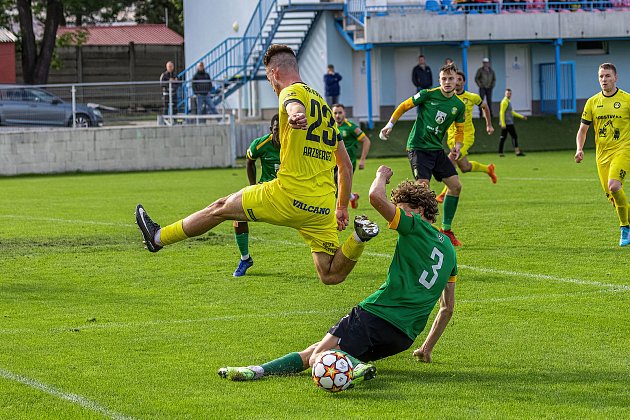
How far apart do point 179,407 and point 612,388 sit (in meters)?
2.56

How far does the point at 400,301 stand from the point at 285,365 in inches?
32.9

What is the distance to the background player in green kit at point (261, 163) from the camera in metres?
11.1

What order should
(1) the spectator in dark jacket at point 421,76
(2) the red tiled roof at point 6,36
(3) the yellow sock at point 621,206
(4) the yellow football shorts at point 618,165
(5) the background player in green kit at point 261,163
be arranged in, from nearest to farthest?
(5) the background player in green kit at point 261,163
(3) the yellow sock at point 621,206
(4) the yellow football shorts at point 618,165
(1) the spectator in dark jacket at point 421,76
(2) the red tiled roof at point 6,36

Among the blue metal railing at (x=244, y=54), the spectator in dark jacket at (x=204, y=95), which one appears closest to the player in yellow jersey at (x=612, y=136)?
the spectator in dark jacket at (x=204, y=95)

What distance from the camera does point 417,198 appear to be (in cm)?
710

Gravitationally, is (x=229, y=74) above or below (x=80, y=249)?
above

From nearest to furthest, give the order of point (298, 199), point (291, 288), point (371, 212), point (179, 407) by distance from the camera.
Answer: point (179, 407) < point (298, 199) < point (291, 288) < point (371, 212)

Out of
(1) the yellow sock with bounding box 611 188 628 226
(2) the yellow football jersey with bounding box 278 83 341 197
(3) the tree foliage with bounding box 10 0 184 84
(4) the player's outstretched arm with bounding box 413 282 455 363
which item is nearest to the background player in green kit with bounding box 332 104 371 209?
(1) the yellow sock with bounding box 611 188 628 226

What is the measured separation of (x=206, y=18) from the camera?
4866 cm

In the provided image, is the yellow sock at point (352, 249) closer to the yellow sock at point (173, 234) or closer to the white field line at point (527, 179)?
the yellow sock at point (173, 234)

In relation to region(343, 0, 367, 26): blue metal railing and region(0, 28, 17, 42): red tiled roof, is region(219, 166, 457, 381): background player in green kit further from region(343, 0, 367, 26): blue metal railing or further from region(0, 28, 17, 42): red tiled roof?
region(0, 28, 17, 42): red tiled roof

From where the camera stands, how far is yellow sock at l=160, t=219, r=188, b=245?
28.5 feet

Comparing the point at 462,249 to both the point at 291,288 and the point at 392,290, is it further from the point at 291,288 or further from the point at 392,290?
the point at 392,290

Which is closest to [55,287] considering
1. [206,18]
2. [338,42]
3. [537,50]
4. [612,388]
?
[612,388]
